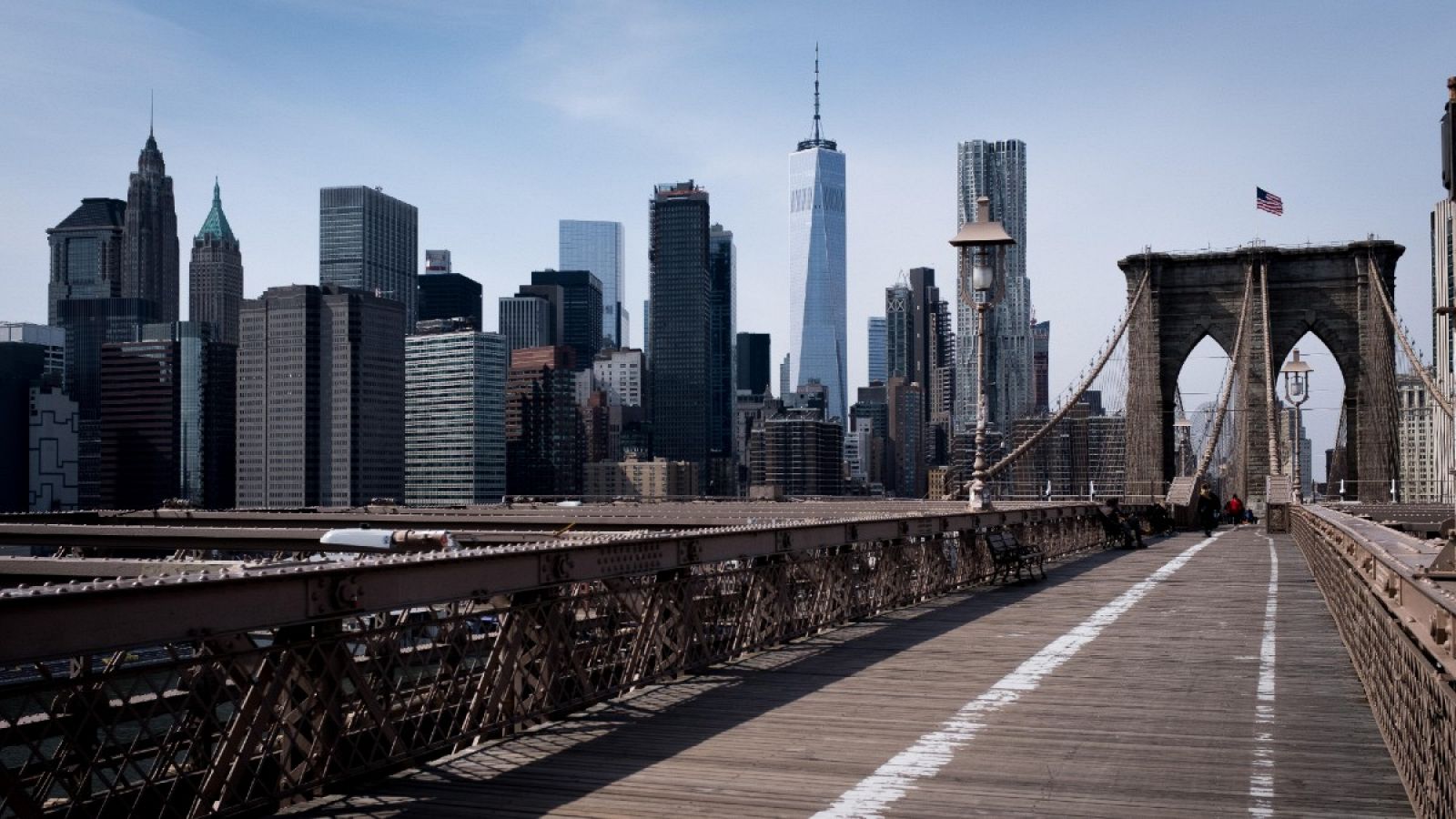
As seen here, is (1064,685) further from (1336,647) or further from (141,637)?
(141,637)

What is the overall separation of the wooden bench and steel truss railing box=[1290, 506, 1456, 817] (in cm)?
1023

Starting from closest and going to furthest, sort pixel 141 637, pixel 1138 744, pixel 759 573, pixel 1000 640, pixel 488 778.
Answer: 1. pixel 141 637
2. pixel 488 778
3. pixel 1138 744
4. pixel 759 573
5. pixel 1000 640

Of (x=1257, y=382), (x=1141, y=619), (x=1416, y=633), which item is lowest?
(x=1141, y=619)

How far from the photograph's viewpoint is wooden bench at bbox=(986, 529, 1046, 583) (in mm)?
24359

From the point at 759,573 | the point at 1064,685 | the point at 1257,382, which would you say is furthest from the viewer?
the point at 1257,382

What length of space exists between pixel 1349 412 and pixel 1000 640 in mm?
72842

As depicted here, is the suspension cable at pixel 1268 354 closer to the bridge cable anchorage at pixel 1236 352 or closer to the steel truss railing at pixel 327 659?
the bridge cable anchorage at pixel 1236 352

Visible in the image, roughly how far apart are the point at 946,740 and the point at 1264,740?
88.4 inches

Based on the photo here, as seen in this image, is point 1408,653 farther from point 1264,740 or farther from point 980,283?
point 980,283

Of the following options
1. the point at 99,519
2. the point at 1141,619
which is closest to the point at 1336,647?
the point at 1141,619

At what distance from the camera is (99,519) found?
45.4 meters

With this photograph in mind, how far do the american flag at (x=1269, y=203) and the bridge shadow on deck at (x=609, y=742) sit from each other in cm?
7206

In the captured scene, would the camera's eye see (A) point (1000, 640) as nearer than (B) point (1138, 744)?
No

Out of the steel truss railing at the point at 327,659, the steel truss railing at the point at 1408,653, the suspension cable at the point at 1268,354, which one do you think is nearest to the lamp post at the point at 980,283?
the steel truss railing at the point at 1408,653
